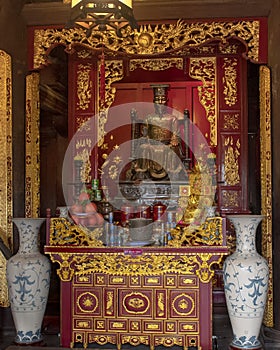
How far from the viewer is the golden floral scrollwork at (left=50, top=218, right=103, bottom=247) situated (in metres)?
3.86

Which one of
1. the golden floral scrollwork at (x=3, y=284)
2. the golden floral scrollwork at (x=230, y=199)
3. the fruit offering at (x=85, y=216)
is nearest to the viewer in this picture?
the fruit offering at (x=85, y=216)

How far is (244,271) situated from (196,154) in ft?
8.17

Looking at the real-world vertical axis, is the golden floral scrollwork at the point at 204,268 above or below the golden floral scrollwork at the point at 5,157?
below

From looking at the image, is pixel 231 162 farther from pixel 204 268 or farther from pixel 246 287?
pixel 246 287

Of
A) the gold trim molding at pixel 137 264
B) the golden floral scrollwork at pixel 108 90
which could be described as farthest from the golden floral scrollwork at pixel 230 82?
the gold trim molding at pixel 137 264

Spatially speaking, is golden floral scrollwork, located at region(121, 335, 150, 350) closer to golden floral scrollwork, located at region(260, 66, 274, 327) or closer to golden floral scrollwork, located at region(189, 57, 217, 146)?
golden floral scrollwork, located at region(260, 66, 274, 327)

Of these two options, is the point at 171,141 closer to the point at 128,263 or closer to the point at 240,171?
the point at 240,171

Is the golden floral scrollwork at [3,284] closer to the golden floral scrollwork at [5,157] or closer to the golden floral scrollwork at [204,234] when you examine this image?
the golden floral scrollwork at [5,157]

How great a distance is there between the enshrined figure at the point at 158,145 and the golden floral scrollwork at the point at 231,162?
0.52 metres

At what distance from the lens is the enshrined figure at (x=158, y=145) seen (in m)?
5.84

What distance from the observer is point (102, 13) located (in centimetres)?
272

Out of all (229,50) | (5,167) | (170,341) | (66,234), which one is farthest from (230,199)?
(5,167)

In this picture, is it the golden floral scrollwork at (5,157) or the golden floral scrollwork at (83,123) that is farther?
the golden floral scrollwork at (83,123)

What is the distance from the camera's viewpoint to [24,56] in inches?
179
